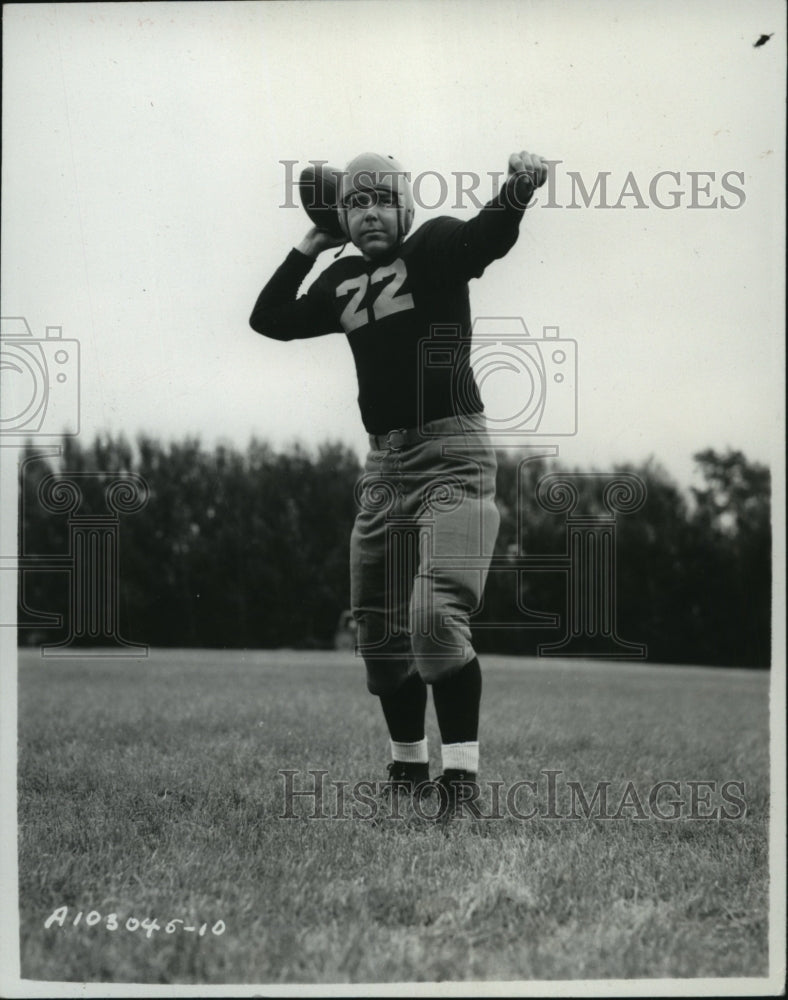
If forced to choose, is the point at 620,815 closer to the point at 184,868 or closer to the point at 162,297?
the point at 184,868

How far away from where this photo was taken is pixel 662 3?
7.41 ft

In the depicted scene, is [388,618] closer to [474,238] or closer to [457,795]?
[457,795]

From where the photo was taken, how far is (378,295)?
2492 mm

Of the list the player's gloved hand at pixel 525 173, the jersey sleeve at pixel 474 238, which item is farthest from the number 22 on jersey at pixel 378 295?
the player's gloved hand at pixel 525 173

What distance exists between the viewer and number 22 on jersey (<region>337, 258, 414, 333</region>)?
8.07 feet

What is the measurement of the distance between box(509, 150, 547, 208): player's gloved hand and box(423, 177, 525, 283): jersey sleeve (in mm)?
13

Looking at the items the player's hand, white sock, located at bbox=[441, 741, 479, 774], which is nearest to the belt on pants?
the player's hand

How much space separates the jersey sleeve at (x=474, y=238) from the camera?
2146 mm

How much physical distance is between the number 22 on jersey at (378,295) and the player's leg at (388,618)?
382 mm

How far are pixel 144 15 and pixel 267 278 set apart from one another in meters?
0.70

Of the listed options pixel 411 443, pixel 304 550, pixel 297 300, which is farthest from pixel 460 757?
pixel 304 550

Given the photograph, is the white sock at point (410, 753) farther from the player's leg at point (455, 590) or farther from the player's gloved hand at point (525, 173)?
the player's gloved hand at point (525, 173)

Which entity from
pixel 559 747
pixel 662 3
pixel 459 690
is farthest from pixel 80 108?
pixel 559 747

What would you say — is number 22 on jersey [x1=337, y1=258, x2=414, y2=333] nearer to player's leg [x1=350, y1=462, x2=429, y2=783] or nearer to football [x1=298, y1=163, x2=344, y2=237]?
football [x1=298, y1=163, x2=344, y2=237]
